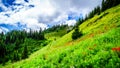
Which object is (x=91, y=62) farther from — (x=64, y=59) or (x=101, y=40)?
(x=101, y=40)

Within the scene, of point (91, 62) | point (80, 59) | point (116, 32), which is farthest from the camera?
point (116, 32)

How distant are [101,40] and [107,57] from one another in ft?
36.3

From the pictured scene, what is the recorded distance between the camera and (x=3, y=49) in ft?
485

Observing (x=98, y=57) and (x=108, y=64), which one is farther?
(x=98, y=57)

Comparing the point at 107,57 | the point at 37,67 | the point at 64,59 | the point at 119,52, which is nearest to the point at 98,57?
the point at 107,57

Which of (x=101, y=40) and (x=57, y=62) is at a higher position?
(x=101, y=40)

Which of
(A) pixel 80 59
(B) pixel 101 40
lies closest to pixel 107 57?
(A) pixel 80 59

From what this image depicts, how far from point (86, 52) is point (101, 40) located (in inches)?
311

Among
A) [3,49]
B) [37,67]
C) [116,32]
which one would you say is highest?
[116,32]

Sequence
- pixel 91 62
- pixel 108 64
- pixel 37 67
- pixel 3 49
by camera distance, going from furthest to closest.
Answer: pixel 3 49
pixel 37 67
pixel 91 62
pixel 108 64

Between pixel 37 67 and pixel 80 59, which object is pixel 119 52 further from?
pixel 37 67

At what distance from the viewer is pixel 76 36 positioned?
66.9 meters

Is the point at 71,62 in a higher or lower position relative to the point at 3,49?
higher

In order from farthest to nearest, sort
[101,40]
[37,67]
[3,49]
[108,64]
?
[3,49]
[101,40]
[37,67]
[108,64]
